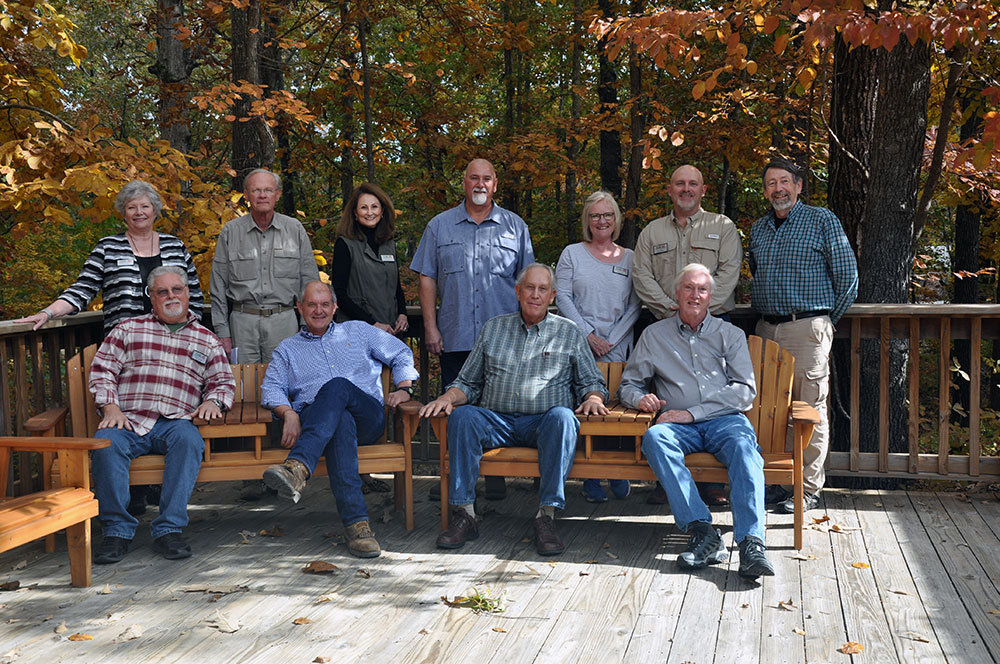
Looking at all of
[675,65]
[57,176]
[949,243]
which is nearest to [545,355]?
[57,176]

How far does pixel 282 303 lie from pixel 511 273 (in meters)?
1.19

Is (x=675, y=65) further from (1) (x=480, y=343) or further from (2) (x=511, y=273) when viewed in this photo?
(1) (x=480, y=343)

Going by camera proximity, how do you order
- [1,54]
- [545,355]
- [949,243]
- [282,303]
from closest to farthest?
1. [545,355]
2. [282,303]
3. [1,54]
4. [949,243]

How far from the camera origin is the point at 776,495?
4.65m

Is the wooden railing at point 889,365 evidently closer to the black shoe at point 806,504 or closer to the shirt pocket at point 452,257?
the black shoe at point 806,504

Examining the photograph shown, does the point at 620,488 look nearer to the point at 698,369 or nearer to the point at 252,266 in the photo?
the point at 698,369

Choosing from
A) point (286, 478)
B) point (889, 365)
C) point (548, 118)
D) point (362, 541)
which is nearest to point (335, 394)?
point (286, 478)

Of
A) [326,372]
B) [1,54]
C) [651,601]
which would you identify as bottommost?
[651,601]

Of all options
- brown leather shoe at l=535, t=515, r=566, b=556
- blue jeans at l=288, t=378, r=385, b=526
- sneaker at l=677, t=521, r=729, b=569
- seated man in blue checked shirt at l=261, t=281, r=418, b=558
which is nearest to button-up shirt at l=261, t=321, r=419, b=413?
seated man in blue checked shirt at l=261, t=281, r=418, b=558

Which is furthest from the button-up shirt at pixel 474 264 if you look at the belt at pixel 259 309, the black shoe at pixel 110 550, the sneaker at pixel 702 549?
the black shoe at pixel 110 550

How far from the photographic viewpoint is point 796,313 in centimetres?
453

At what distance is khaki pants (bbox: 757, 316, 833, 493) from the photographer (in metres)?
4.48

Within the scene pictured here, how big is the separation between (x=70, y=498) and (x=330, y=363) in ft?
4.31

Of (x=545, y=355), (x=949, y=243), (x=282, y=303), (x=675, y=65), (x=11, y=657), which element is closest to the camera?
(x=11, y=657)
